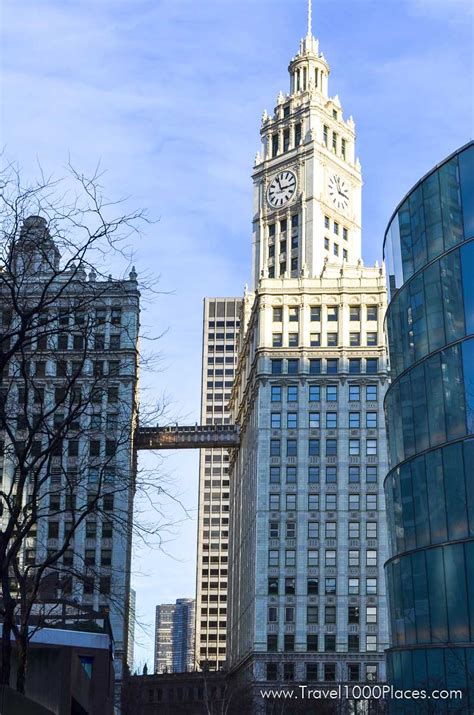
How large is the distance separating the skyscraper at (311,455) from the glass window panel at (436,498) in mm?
65992

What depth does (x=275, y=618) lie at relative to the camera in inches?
4355

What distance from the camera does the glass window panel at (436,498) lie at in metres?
44.6

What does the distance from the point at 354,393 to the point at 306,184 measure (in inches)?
1175

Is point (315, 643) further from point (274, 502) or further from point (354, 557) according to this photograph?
point (274, 502)

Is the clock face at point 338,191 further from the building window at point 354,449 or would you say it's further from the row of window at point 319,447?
the building window at point 354,449

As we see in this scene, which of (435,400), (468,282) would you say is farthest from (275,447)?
(468,282)

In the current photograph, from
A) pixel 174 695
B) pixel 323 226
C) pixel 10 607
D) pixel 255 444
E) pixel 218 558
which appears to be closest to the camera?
pixel 10 607

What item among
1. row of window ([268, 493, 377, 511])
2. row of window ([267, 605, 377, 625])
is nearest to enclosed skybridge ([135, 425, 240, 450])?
row of window ([268, 493, 377, 511])

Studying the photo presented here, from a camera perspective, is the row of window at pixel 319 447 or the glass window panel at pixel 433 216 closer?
the glass window panel at pixel 433 216

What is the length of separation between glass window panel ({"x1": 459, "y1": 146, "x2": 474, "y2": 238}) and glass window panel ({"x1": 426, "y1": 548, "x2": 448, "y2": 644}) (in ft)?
40.5

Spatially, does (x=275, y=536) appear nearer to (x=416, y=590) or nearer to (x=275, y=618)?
(x=275, y=618)

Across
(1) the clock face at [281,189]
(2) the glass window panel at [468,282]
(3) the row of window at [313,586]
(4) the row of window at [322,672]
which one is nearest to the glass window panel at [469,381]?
(2) the glass window panel at [468,282]

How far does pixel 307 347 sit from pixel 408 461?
73.1 m

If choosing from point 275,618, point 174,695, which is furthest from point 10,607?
point 174,695
